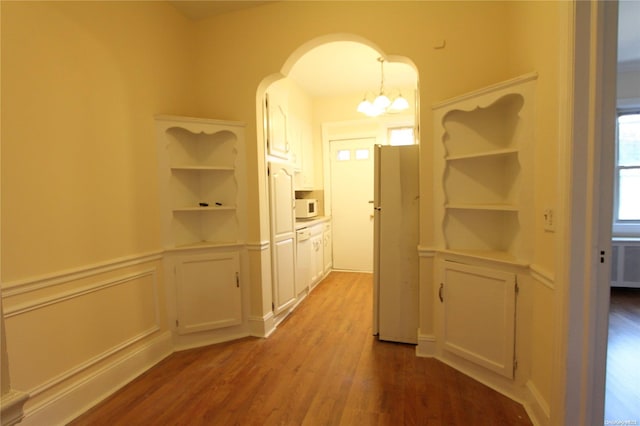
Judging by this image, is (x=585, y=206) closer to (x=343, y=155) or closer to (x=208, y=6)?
(x=208, y=6)

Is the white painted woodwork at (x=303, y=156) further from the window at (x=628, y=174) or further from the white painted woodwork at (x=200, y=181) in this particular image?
the window at (x=628, y=174)

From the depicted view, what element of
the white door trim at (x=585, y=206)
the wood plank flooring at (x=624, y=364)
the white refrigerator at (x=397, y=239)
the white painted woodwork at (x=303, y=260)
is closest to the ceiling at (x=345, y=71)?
the white refrigerator at (x=397, y=239)

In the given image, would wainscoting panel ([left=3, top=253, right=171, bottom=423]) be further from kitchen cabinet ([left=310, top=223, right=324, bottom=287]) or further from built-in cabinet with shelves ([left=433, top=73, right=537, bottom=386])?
built-in cabinet with shelves ([left=433, top=73, right=537, bottom=386])

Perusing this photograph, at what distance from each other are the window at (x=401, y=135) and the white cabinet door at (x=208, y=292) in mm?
3238

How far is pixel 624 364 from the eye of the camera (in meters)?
2.21

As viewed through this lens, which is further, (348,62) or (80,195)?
(348,62)

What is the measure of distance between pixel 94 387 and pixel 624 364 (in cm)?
370

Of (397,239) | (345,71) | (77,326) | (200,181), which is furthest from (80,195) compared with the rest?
(345,71)

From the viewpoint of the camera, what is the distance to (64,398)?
1.79 metres

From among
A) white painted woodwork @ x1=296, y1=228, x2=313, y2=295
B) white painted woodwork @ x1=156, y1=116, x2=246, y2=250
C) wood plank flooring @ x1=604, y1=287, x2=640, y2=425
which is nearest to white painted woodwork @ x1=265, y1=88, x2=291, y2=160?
white painted woodwork @ x1=156, y1=116, x2=246, y2=250

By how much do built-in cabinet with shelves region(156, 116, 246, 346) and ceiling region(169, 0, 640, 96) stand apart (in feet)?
3.45

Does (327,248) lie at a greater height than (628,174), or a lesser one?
lesser

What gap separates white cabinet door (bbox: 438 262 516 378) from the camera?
1.95 meters

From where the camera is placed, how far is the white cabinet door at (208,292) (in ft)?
8.61
